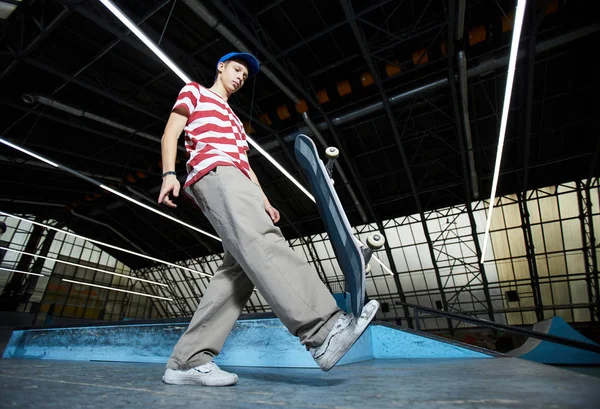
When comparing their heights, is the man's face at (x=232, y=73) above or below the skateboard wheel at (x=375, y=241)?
above

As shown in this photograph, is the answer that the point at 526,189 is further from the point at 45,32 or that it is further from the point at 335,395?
the point at 45,32

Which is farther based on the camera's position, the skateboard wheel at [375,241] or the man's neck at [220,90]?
the skateboard wheel at [375,241]

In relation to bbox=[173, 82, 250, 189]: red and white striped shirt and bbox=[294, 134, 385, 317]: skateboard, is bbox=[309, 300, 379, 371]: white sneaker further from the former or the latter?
bbox=[173, 82, 250, 189]: red and white striped shirt

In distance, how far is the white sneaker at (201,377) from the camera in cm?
111

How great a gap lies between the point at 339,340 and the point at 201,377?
0.56m

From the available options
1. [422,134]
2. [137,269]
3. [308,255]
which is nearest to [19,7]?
[422,134]

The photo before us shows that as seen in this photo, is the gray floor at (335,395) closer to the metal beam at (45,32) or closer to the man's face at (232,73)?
the man's face at (232,73)

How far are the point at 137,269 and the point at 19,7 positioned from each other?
72.4 feet

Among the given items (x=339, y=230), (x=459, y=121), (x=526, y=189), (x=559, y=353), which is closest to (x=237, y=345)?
(x=339, y=230)

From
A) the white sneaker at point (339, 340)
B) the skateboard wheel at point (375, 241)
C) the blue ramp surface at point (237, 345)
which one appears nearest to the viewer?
the white sneaker at point (339, 340)

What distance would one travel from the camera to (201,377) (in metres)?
1.13

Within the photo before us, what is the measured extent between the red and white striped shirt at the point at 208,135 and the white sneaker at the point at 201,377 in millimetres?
754

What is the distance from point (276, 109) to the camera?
348 inches

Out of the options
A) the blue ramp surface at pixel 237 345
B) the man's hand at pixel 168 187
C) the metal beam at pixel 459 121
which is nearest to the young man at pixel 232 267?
the man's hand at pixel 168 187
